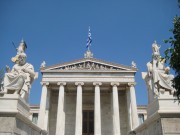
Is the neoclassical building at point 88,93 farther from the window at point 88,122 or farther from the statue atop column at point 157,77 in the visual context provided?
the statue atop column at point 157,77

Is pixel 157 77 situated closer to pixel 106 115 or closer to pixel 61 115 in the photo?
pixel 61 115

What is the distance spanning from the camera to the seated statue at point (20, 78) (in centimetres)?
911

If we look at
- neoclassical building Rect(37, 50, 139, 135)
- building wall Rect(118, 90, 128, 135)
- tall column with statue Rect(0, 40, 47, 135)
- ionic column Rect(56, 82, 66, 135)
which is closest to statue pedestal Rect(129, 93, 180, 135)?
tall column with statue Rect(0, 40, 47, 135)

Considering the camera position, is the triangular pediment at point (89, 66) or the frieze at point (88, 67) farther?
the frieze at point (88, 67)

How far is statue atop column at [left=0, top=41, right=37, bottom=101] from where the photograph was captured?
9.11 m

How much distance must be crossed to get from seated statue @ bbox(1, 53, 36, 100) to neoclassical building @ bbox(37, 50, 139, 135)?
18679 millimetres

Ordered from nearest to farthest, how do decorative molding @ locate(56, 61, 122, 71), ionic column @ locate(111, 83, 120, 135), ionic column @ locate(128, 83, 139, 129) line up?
1. ionic column @ locate(111, 83, 120, 135)
2. ionic column @ locate(128, 83, 139, 129)
3. decorative molding @ locate(56, 61, 122, 71)

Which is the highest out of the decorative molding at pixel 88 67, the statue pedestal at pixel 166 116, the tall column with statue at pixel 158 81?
the decorative molding at pixel 88 67

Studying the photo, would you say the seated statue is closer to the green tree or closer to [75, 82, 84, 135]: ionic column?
the green tree

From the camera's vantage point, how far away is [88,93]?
34.0 m

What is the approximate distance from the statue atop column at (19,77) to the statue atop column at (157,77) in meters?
5.80

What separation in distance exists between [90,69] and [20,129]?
2316cm

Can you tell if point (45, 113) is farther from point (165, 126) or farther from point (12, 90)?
point (165, 126)

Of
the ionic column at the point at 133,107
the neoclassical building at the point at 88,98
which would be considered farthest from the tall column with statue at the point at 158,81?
the ionic column at the point at 133,107
